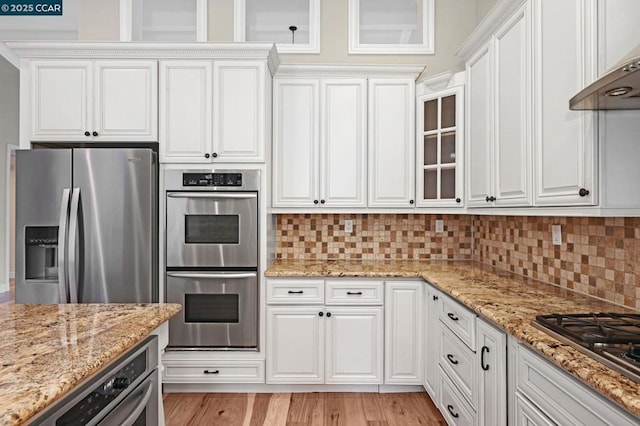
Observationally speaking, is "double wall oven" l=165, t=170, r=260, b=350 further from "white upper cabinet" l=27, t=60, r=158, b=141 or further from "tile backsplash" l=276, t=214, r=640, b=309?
"tile backsplash" l=276, t=214, r=640, b=309

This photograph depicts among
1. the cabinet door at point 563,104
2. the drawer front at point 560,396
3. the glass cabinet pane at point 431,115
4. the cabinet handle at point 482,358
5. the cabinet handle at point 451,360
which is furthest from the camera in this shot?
the glass cabinet pane at point 431,115

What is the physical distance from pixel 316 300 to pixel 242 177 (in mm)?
1012

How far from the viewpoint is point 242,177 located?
9.67ft

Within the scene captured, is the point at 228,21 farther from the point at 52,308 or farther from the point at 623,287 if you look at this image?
the point at 623,287

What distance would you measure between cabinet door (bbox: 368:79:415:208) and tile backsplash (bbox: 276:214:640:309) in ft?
1.14

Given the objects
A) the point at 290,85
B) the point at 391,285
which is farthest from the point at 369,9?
the point at 391,285

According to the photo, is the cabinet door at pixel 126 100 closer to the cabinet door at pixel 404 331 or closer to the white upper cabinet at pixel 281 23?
the white upper cabinet at pixel 281 23

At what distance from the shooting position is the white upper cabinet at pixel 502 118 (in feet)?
6.75

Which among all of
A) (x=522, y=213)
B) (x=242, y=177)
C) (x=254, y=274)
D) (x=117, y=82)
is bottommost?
(x=254, y=274)

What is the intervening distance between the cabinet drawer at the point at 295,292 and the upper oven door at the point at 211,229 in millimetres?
218

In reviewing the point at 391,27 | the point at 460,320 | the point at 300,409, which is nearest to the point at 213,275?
the point at 300,409

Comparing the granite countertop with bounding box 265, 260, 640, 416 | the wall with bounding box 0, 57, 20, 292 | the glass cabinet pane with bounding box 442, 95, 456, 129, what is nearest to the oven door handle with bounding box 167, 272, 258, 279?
the granite countertop with bounding box 265, 260, 640, 416

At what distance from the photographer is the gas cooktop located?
1118 mm

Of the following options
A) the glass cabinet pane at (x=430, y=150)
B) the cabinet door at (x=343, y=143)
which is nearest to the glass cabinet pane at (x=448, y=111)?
the glass cabinet pane at (x=430, y=150)
